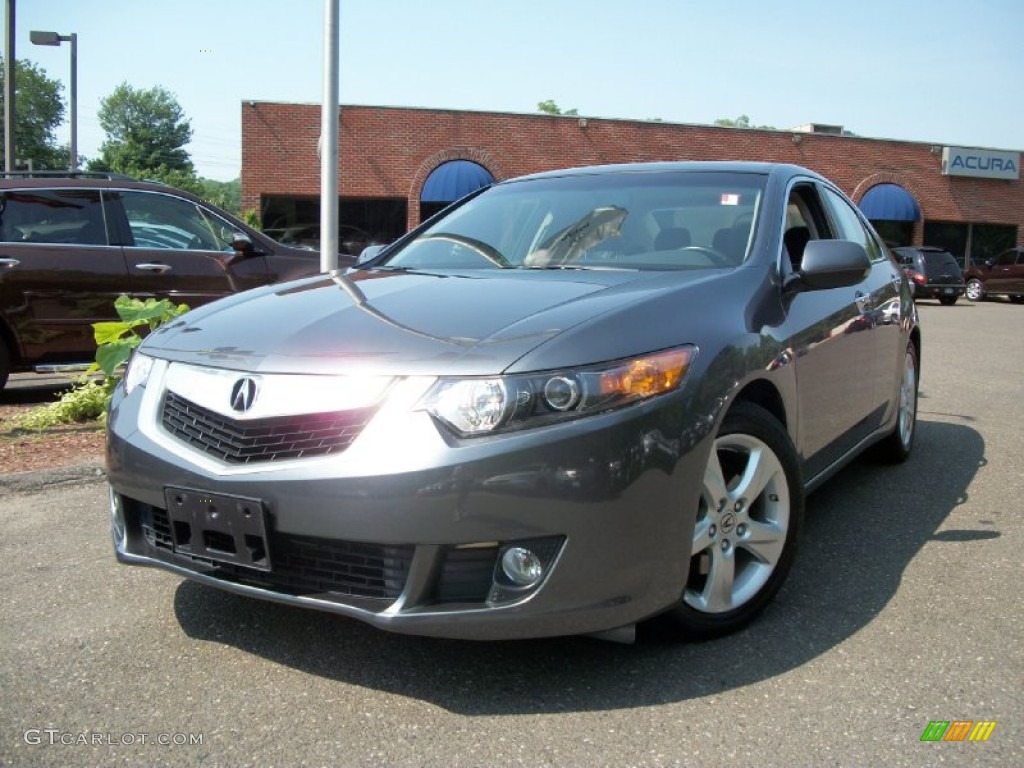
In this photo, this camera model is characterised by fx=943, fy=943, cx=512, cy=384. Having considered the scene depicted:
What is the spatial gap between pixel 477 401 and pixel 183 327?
1272 millimetres

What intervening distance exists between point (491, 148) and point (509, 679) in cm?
2538

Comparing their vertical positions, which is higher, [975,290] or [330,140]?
[330,140]

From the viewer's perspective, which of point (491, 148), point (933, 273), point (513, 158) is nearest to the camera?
point (933, 273)

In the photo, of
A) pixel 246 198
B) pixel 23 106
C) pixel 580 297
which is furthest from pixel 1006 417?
pixel 23 106

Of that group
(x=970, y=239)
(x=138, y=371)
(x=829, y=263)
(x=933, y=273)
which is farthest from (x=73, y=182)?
(x=970, y=239)

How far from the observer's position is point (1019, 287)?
2722cm

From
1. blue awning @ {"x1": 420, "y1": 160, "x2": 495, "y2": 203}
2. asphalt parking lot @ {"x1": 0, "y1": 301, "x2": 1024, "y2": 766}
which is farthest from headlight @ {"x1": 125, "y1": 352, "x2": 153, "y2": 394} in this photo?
blue awning @ {"x1": 420, "y1": 160, "x2": 495, "y2": 203}

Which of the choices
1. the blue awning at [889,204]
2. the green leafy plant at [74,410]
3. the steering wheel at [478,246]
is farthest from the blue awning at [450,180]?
the steering wheel at [478,246]

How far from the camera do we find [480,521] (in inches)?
90.3

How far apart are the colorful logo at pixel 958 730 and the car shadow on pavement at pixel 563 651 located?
0.42 m

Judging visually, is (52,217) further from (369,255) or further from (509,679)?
Result: (509,679)

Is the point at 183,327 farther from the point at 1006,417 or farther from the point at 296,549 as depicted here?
the point at 1006,417

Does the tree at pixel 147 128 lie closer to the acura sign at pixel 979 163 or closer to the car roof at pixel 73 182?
the acura sign at pixel 979 163

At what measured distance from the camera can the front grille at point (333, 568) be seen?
2383 millimetres
